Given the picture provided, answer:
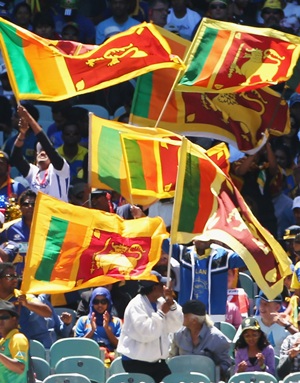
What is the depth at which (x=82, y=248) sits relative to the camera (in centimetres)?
1396

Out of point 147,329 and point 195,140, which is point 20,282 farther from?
point 195,140

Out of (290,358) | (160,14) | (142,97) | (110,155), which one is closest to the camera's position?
(290,358)

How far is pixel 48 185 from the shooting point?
51.9 ft

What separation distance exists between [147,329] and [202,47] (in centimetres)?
292

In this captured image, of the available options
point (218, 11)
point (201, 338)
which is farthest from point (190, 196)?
point (218, 11)

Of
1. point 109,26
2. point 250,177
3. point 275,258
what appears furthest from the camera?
point 109,26

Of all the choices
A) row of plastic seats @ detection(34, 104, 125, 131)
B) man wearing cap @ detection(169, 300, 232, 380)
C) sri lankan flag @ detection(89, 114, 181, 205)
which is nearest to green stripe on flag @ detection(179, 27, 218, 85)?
sri lankan flag @ detection(89, 114, 181, 205)

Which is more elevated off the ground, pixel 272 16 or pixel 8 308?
pixel 272 16

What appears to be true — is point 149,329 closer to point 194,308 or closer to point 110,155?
point 194,308

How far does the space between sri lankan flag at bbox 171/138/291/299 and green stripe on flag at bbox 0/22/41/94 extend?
1.98 m

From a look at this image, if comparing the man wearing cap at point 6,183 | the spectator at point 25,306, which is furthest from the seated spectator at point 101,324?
the man wearing cap at point 6,183

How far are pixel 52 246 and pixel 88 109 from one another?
5.30 metres

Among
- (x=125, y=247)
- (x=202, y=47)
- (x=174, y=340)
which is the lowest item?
(x=174, y=340)

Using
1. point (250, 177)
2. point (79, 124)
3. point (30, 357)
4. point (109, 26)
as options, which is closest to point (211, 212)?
point (30, 357)
